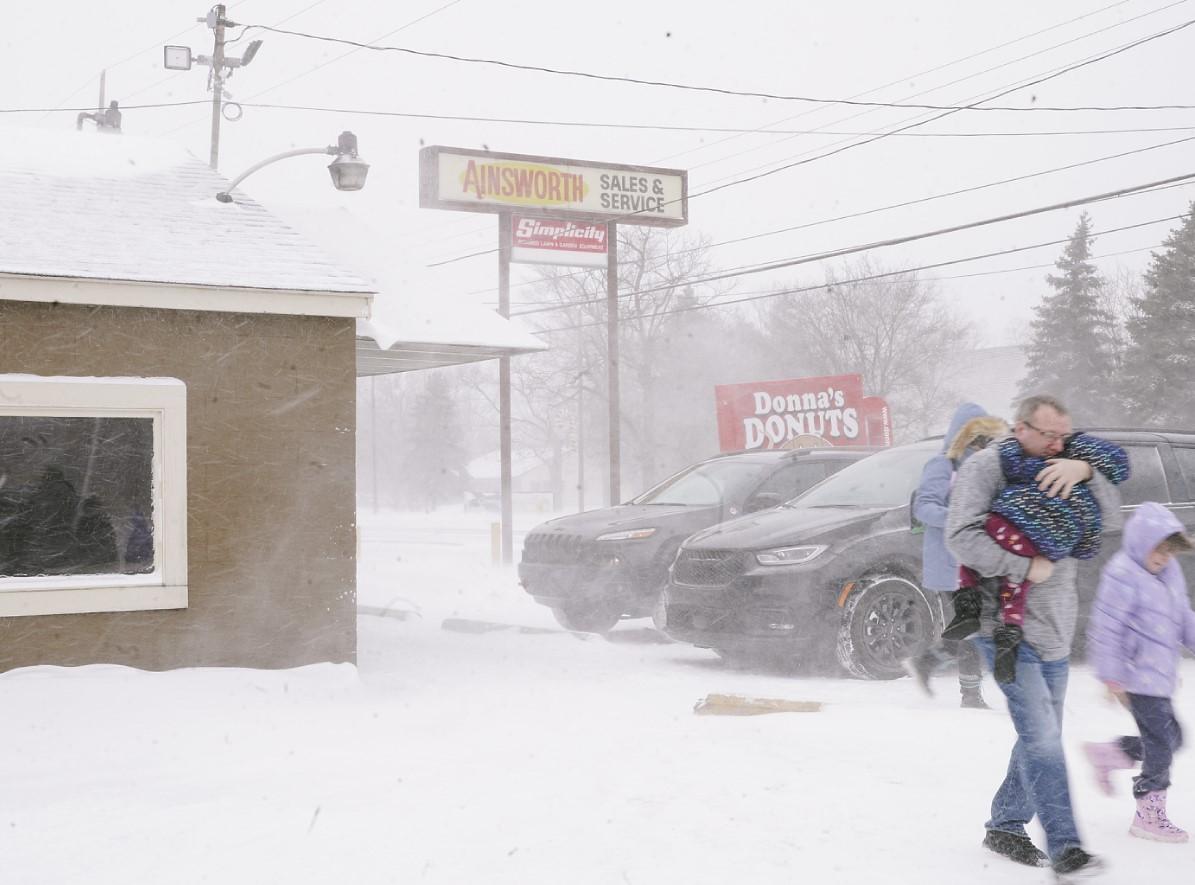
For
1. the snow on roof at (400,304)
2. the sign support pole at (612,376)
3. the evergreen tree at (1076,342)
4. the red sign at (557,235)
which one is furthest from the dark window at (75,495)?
the evergreen tree at (1076,342)

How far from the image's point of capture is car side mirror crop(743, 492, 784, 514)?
10.6m

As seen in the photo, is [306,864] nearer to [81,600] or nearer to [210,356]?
[81,600]

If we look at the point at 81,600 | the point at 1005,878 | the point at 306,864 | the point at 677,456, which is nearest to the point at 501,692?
the point at 81,600

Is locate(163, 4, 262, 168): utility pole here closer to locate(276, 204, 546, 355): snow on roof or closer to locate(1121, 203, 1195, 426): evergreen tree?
locate(276, 204, 546, 355): snow on roof

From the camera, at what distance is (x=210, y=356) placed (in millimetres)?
8367

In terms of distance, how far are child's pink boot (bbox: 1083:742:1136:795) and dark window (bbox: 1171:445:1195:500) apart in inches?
224

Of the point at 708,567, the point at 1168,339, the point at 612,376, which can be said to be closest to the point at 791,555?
the point at 708,567

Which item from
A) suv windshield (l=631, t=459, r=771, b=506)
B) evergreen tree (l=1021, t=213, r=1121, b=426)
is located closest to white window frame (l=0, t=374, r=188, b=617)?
suv windshield (l=631, t=459, r=771, b=506)

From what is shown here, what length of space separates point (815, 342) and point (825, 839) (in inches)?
2021

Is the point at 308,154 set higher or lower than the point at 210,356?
higher

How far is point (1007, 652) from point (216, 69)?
80.7 ft

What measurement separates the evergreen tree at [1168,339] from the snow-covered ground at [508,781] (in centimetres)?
3115

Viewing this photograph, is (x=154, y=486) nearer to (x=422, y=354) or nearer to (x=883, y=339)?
(x=422, y=354)

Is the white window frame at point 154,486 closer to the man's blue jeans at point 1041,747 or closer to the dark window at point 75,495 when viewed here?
the dark window at point 75,495
